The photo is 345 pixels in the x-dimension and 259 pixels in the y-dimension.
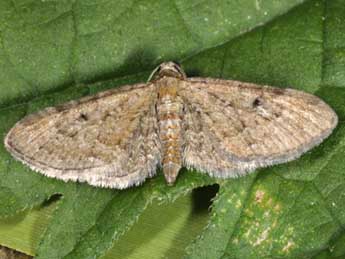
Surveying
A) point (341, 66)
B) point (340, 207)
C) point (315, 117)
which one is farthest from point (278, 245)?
point (341, 66)

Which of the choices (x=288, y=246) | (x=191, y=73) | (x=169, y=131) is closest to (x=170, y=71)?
(x=191, y=73)

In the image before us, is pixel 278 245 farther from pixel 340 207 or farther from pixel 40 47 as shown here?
pixel 40 47

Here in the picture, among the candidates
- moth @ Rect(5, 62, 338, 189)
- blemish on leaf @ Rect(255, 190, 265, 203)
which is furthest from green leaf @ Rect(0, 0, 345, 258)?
moth @ Rect(5, 62, 338, 189)

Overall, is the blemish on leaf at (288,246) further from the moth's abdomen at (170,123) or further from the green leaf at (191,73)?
the moth's abdomen at (170,123)

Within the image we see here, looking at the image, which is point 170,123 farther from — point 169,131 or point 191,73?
point 191,73

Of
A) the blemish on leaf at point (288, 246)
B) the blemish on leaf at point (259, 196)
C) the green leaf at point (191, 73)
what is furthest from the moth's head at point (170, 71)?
the blemish on leaf at point (288, 246)

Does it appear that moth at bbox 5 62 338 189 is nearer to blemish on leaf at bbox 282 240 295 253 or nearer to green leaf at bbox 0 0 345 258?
green leaf at bbox 0 0 345 258
